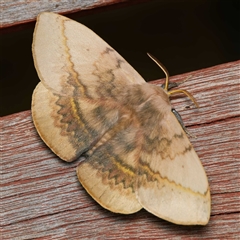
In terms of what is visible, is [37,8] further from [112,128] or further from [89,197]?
[89,197]

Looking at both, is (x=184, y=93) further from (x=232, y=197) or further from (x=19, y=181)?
(x=19, y=181)

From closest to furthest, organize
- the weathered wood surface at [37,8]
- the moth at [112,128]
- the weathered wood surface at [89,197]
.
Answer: the moth at [112,128] → the weathered wood surface at [89,197] → the weathered wood surface at [37,8]

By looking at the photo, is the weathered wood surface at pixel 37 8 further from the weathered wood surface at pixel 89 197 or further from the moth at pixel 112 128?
the weathered wood surface at pixel 89 197

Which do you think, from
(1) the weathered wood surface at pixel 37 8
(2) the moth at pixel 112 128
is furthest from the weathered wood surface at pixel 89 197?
(1) the weathered wood surface at pixel 37 8

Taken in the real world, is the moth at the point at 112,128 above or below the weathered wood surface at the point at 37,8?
below

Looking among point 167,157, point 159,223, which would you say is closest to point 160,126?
point 167,157

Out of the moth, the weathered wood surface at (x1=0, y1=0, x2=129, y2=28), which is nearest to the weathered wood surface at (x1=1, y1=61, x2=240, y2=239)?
the moth

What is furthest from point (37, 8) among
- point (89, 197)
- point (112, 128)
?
point (89, 197)
